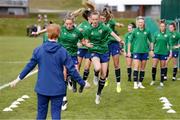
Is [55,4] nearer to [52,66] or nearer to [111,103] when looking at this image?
[111,103]

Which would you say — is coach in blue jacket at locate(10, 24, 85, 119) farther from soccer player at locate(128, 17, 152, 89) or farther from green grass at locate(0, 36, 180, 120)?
soccer player at locate(128, 17, 152, 89)

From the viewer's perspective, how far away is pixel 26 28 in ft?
204

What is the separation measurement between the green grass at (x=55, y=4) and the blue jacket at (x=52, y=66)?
98512 mm

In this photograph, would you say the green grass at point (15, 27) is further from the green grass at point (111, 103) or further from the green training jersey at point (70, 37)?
the green training jersey at point (70, 37)

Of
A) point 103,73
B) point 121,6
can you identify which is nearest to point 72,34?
point 103,73

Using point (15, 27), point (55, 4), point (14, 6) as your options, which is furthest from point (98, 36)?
point (55, 4)

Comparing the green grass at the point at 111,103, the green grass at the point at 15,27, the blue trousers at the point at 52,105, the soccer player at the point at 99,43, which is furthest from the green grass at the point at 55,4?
the blue trousers at the point at 52,105

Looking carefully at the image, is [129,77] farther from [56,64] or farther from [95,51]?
[56,64]

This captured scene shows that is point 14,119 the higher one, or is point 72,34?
point 72,34

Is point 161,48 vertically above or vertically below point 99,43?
below

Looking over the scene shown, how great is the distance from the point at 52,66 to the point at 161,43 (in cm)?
800

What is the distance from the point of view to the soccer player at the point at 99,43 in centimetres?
1209

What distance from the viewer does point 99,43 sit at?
12.3 meters

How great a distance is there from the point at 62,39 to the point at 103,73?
1.27m
